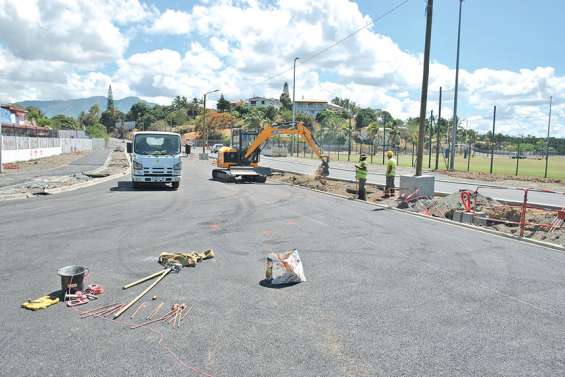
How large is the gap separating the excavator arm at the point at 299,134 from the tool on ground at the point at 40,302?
58.8 ft

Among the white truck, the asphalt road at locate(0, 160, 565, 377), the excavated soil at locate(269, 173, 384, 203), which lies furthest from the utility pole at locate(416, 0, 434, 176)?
the white truck

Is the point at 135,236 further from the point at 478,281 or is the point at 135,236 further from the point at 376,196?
the point at 376,196

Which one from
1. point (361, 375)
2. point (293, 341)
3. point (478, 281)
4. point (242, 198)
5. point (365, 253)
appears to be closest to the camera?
point (361, 375)

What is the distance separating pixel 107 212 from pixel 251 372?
10.8 meters

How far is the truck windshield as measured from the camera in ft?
68.2

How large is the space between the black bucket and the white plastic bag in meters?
2.70

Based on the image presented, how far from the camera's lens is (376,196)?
65.9 feet

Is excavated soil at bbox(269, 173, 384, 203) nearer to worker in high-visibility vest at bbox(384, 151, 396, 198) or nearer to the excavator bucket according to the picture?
worker in high-visibility vest at bbox(384, 151, 396, 198)

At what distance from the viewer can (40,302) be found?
622 cm

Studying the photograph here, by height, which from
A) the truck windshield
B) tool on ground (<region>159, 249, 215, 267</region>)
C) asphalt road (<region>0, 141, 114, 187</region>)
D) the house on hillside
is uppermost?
the house on hillside

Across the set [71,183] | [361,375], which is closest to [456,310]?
[361,375]

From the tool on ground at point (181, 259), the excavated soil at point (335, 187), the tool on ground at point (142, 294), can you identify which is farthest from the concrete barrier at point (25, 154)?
the tool on ground at point (142, 294)

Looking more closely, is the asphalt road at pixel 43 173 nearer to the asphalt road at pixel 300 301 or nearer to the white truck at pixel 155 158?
the white truck at pixel 155 158

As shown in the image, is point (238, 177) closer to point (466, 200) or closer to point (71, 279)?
point (466, 200)
